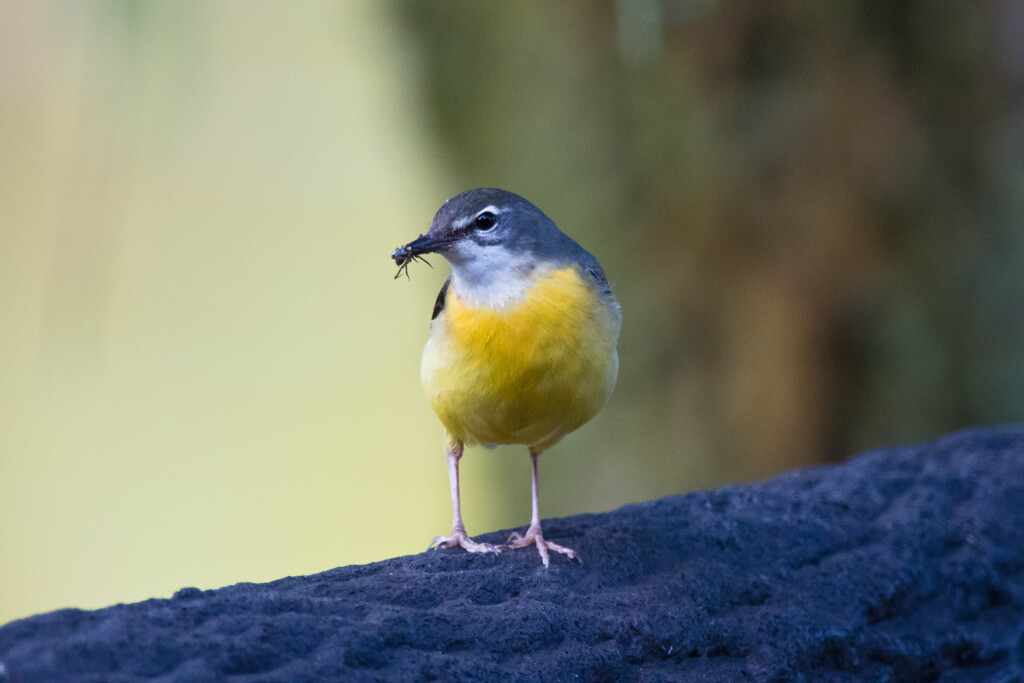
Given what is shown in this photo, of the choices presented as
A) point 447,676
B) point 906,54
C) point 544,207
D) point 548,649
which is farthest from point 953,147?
point 447,676

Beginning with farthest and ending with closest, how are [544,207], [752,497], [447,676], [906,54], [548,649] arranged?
[544,207], [906,54], [752,497], [548,649], [447,676]

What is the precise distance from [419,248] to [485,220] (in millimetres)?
275

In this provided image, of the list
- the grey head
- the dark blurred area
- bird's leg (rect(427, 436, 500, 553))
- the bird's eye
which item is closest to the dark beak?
the grey head

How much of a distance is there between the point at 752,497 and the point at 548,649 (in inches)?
59.1

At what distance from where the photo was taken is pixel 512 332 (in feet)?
10.2

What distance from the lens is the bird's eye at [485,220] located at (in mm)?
3266

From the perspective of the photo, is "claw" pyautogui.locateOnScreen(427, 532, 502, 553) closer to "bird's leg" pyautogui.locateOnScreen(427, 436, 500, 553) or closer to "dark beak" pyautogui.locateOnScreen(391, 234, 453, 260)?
"bird's leg" pyautogui.locateOnScreen(427, 436, 500, 553)

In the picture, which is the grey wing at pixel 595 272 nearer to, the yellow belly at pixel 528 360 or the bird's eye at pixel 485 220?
the yellow belly at pixel 528 360

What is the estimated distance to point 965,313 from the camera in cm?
550

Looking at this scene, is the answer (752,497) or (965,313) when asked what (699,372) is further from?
(752,497)

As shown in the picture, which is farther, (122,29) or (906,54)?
(906,54)

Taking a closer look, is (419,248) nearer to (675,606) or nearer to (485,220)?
(485,220)

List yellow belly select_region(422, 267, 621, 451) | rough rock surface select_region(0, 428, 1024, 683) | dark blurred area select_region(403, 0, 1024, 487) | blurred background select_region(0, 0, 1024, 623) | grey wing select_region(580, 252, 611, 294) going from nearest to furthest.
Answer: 1. rough rock surface select_region(0, 428, 1024, 683)
2. yellow belly select_region(422, 267, 621, 451)
3. grey wing select_region(580, 252, 611, 294)
4. blurred background select_region(0, 0, 1024, 623)
5. dark blurred area select_region(403, 0, 1024, 487)

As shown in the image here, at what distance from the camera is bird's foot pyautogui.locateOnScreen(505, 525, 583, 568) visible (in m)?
3.17
